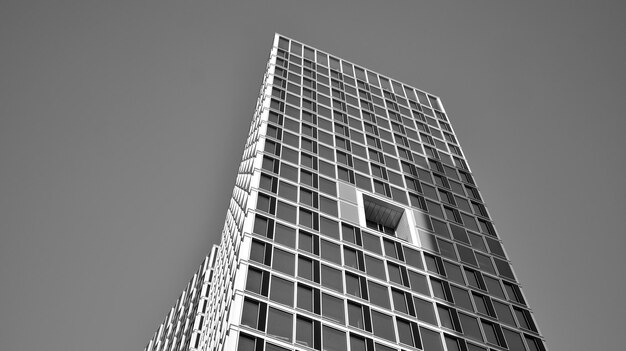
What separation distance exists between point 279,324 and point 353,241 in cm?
1343

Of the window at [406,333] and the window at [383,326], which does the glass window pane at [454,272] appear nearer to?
the window at [406,333]

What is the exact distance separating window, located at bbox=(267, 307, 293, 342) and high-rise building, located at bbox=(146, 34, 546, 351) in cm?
9

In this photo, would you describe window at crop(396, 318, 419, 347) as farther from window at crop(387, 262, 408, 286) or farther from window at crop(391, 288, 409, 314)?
window at crop(387, 262, 408, 286)

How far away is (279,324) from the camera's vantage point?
41.4m

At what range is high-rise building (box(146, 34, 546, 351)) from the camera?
43.8m

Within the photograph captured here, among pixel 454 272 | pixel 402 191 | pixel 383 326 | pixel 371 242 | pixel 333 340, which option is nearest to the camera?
pixel 333 340

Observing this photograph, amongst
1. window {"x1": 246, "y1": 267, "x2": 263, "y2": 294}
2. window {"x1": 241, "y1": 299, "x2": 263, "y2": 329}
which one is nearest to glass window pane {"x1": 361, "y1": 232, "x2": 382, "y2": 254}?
window {"x1": 246, "y1": 267, "x2": 263, "y2": 294}

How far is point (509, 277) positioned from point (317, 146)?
22.2 meters

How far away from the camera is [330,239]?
51812mm

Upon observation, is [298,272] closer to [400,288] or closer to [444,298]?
[400,288]

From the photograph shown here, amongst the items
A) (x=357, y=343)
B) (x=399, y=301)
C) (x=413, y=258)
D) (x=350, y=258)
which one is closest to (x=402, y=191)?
(x=413, y=258)

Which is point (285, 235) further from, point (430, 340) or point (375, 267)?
point (430, 340)

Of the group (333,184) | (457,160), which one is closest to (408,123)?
(457,160)

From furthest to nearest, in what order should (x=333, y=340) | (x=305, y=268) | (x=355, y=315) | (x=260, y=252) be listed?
(x=305, y=268) < (x=260, y=252) < (x=355, y=315) < (x=333, y=340)
